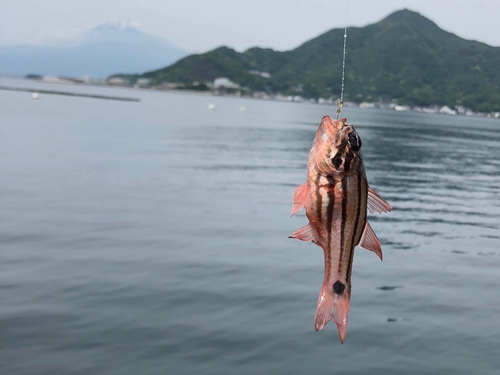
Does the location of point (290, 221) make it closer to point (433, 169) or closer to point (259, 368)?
point (259, 368)

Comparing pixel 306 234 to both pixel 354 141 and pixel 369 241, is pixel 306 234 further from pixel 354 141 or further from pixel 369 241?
pixel 354 141

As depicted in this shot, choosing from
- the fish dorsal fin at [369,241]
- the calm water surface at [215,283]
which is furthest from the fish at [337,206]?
the calm water surface at [215,283]

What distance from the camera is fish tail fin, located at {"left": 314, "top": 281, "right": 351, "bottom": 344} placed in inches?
196

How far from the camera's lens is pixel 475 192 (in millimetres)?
47969

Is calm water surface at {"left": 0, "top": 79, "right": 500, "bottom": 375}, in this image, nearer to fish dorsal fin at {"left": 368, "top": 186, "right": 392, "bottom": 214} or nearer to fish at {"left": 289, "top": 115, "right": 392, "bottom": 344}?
fish at {"left": 289, "top": 115, "right": 392, "bottom": 344}

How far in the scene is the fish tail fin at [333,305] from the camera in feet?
16.3

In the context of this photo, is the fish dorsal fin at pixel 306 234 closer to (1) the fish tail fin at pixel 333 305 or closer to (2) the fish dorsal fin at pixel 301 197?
(2) the fish dorsal fin at pixel 301 197

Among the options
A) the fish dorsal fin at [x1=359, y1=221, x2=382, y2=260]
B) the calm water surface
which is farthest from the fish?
the calm water surface

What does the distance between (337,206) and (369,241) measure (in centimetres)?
44

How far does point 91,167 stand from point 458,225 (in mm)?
28675

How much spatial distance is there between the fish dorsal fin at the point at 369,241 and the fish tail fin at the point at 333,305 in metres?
0.43

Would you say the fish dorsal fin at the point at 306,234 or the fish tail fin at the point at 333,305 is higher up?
the fish dorsal fin at the point at 306,234

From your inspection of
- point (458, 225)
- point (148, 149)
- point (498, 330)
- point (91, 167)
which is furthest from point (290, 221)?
point (148, 149)

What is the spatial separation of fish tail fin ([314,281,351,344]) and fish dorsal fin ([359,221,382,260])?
43 cm
